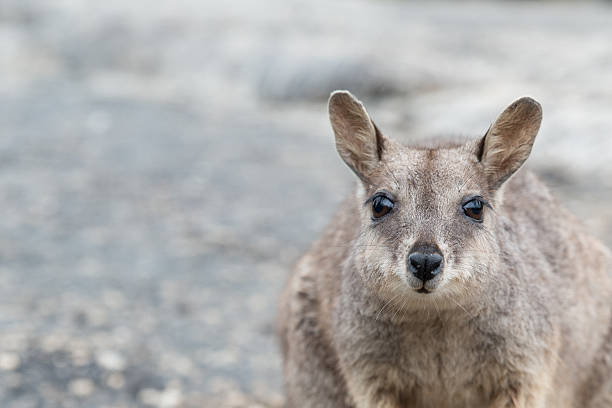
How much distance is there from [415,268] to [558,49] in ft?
27.8

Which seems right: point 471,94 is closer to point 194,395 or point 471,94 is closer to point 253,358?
point 253,358

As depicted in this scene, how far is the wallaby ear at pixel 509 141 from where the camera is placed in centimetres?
368

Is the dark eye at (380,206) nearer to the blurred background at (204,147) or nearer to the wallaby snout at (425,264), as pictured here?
the wallaby snout at (425,264)

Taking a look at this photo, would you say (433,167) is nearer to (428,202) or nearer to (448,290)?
(428,202)

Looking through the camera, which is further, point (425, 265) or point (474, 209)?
point (474, 209)

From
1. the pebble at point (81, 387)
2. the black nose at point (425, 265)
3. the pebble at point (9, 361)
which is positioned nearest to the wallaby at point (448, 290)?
the black nose at point (425, 265)

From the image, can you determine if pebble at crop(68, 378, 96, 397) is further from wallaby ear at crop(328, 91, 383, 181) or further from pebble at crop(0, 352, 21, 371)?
wallaby ear at crop(328, 91, 383, 181)

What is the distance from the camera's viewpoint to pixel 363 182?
3.92 m

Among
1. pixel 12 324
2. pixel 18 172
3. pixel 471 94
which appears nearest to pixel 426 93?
pixel 471 94

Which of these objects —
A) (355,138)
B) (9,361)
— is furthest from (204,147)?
(355,138)

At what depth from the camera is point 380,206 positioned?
3701 millimetres

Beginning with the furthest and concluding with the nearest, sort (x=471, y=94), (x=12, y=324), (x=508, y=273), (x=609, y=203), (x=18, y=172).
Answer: (x=471, y=94) < (x=18, y=172) < (x=609, y=203) < (x=12, y=324) < (x=508, y=273)

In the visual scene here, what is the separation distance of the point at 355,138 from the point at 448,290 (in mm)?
901

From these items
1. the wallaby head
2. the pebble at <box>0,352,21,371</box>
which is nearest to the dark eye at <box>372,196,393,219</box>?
the wallaby head
